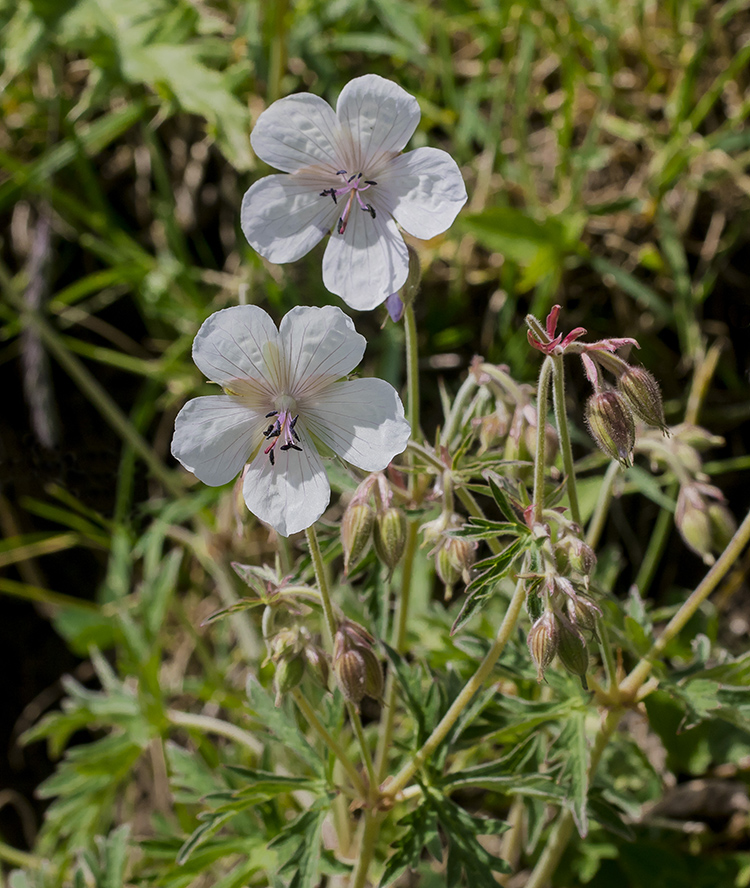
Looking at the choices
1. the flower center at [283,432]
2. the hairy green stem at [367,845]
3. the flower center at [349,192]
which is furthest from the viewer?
the hairy green stem at [367,845]

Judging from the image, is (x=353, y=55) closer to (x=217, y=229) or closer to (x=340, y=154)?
(x=217, y=229)

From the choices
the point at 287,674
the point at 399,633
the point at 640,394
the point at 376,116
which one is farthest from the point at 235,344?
the point at 399,633

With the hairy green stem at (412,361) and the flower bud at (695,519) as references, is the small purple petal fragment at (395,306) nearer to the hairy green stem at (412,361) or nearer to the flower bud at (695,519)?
the hairy green stem at (412,361)

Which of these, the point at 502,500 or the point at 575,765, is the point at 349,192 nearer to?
the point at 502,500

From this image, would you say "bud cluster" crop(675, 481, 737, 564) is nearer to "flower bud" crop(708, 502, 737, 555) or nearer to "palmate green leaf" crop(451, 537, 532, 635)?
"flower bud" crop(708, 502, 737, 555)

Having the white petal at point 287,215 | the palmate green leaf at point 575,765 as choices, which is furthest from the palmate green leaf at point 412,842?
the white petal at point 287,215

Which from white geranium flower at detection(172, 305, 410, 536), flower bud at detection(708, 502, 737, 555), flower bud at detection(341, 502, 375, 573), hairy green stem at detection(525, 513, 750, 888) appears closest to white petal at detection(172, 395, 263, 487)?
white geranium flower at detection(172, 305, 410, 536)

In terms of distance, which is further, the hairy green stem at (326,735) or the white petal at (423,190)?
the hairy green stem at (326,735)
